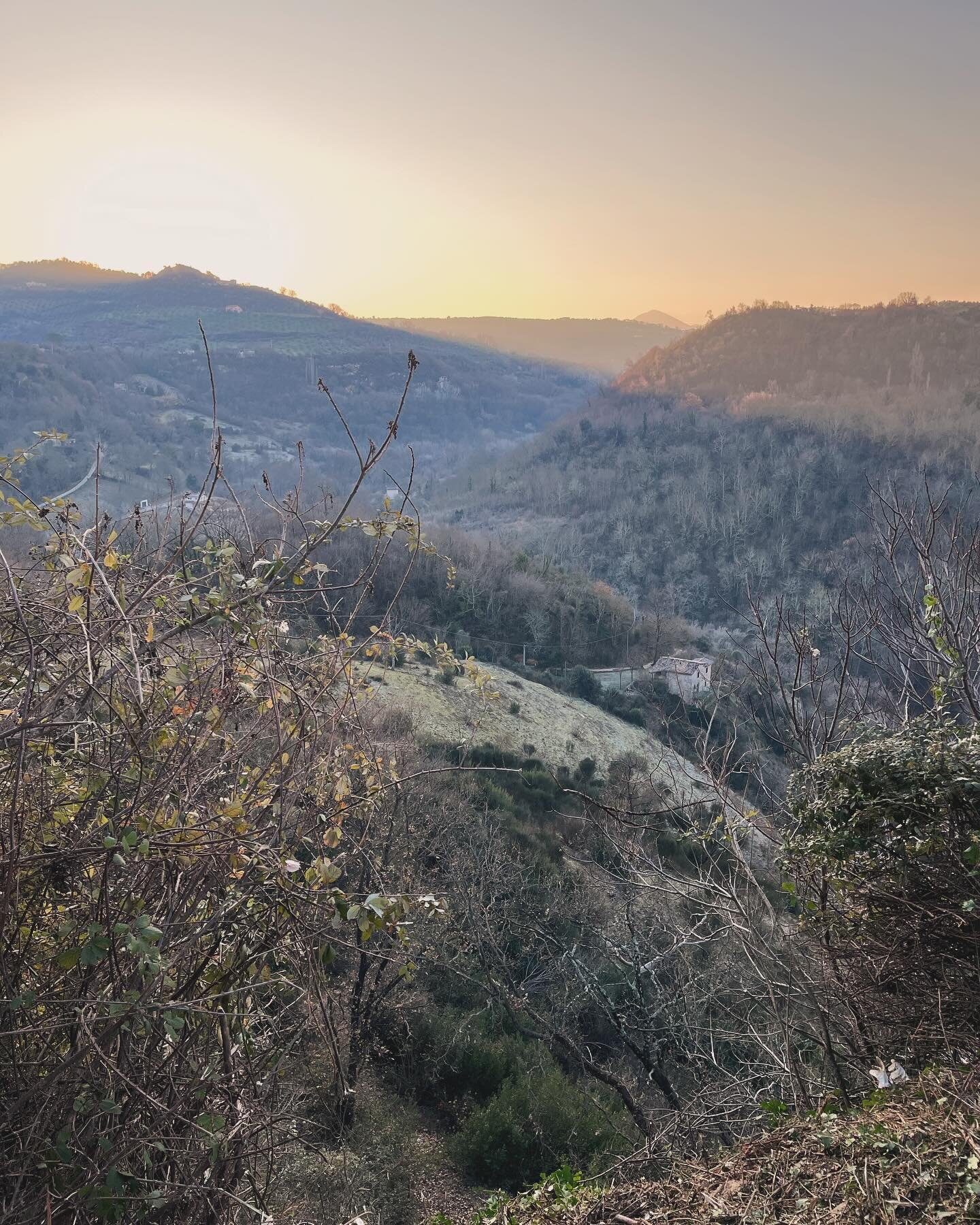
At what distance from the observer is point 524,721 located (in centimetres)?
2744

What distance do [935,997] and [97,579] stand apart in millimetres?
4032

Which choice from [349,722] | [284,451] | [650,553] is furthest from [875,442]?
[349,722]

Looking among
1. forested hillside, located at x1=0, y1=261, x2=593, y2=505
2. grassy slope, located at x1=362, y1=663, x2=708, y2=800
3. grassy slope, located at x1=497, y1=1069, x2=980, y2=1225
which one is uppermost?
forested hillside, located at x1=0, y1=261, x2=593, y2=505

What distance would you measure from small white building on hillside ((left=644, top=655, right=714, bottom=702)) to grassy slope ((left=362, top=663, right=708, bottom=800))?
269 centimetres

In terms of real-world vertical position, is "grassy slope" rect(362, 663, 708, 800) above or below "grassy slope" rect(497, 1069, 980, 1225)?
below

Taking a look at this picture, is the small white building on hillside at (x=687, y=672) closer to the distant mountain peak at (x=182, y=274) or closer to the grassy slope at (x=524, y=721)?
the grassy slope at (x=524, y=721)

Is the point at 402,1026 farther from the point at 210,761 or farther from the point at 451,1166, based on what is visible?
the point at 210,761

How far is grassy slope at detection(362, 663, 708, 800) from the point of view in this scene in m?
23.4

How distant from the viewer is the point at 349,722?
288 cm

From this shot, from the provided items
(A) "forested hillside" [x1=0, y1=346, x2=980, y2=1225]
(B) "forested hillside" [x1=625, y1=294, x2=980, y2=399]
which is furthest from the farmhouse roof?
(B) "forested hillside" [x1=625, y1=294, x2=980, y2=399]

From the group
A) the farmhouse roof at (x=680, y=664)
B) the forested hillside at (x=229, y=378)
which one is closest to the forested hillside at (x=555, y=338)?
the forested hillside at (x=229, y=378)

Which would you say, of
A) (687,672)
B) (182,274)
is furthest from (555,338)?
(687,672)

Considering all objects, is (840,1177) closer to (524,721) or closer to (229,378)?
(524,721)

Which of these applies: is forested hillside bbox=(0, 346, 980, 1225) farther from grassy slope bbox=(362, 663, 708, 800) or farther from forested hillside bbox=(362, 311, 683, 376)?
forested hillside bbox=(362, 311, 683, 376)
